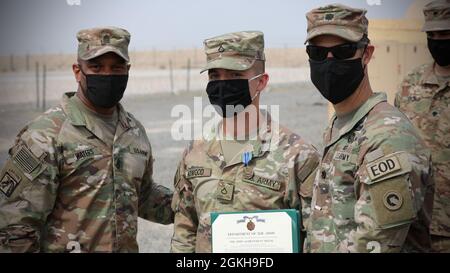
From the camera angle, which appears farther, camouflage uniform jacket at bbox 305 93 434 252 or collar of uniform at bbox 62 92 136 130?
collar of uniform at bbox 62 92 136 130

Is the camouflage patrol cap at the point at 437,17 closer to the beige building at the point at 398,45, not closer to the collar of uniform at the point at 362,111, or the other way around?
the collar of uniform at the point at 362,111

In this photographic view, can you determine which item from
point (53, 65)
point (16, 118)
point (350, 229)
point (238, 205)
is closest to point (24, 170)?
point (238, 205)

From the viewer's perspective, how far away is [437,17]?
4.93m

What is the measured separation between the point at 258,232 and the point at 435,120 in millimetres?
2249

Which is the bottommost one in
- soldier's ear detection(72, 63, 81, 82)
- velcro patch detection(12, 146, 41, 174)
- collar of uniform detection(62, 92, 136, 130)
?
velcro patch detection(12, 146, 41, 174)

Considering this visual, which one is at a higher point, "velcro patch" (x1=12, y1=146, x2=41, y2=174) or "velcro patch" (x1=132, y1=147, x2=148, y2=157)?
"velcro patch" (x1=12, y1=146, x2=41, y2=174)

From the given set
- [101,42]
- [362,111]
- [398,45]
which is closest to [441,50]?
[362,111]

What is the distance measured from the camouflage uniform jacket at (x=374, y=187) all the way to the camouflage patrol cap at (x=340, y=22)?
0.33m

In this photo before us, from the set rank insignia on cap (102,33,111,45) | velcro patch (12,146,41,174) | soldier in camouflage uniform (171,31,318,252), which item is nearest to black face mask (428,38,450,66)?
soldier in camouflage uniform (171,31,318,252)

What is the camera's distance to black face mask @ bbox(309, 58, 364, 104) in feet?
10.4

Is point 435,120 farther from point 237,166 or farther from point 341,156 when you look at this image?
point 341,156

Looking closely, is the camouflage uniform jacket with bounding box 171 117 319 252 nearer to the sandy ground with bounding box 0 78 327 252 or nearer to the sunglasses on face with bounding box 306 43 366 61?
the sunglasses on face with bounding box 306 43 366 61

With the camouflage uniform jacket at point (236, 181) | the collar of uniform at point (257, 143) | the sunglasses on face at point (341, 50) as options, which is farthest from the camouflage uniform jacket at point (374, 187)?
the collar of uniform at point (257, 143)
